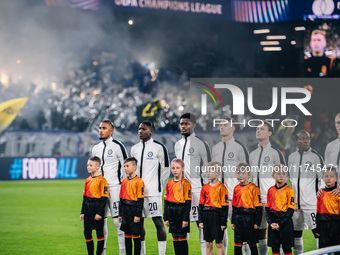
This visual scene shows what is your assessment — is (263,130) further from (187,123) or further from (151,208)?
(151,208)

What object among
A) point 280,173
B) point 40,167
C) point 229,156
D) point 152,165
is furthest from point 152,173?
point 40,167

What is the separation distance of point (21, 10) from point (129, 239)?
81.0 feet

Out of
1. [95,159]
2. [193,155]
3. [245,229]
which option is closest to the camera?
[245,229]

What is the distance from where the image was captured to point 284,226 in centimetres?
650

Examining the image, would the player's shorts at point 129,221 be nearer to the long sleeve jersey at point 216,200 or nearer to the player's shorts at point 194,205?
the player's shorts at point 194,205

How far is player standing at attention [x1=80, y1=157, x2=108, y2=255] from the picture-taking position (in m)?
7.33

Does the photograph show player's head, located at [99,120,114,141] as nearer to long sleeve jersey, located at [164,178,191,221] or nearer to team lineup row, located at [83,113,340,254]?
team lineup row, located at [83,113,340,254]

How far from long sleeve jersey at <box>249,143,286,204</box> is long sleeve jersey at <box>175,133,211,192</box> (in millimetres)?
749

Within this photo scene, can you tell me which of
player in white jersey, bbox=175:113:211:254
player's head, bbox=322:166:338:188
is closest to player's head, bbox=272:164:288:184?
player's head, bbox=322:166:338:188

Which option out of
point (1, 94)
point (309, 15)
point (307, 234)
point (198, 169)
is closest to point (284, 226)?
point (198, 169)

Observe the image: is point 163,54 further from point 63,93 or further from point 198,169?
point 198,169

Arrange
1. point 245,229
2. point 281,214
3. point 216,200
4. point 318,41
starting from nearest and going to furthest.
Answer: point 281,214, point 245,229, point 216,200, point 318,41

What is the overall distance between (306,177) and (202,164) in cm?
151

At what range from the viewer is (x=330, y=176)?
21.0 feet
